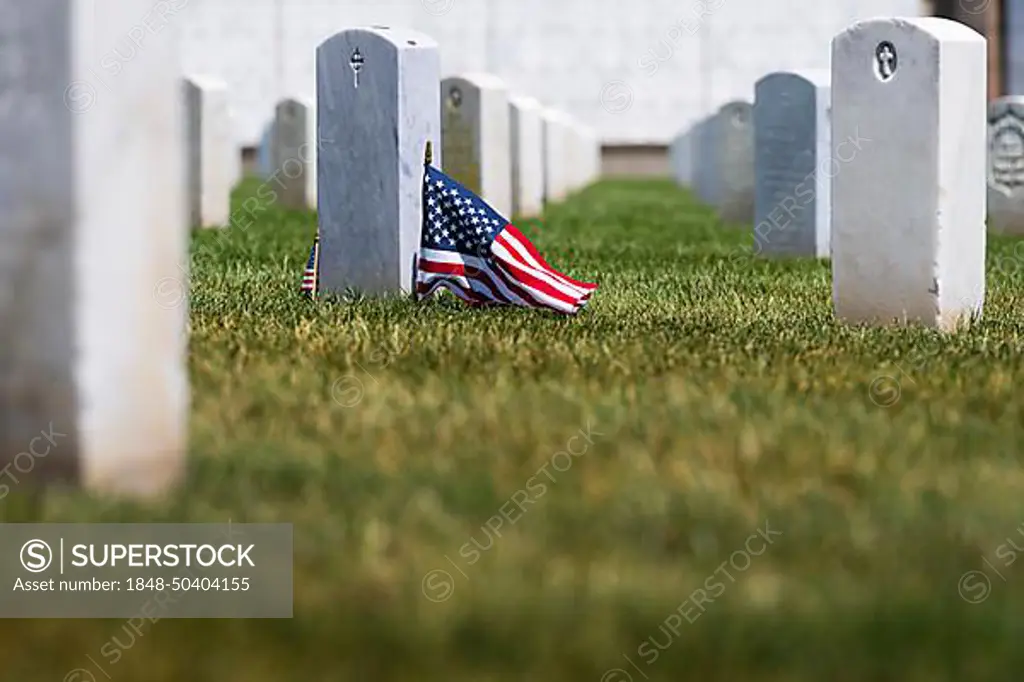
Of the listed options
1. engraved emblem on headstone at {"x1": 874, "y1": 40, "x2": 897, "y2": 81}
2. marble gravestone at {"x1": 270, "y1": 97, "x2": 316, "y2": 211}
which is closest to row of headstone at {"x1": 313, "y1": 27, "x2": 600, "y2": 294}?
engraved emblem on headstone at {"x1": 874, "y1": 40, "x2": 897, "y2": 81}

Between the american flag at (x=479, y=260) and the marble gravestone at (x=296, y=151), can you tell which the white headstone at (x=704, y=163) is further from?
the american flag at (x=479, y=260)

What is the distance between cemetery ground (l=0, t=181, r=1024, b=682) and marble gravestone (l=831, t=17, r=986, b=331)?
15.7 inches

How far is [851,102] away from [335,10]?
32133mm

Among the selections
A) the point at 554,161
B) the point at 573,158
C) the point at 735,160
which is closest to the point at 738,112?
the point at 735,160

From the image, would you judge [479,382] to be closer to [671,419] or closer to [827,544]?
[671,419]

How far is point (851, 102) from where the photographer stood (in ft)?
26.5

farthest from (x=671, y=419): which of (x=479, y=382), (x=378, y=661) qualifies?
(x=378, y=661)

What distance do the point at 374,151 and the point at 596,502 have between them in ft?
16.1

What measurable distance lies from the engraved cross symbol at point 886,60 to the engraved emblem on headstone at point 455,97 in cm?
843

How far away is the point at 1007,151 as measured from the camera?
16562 millimetres

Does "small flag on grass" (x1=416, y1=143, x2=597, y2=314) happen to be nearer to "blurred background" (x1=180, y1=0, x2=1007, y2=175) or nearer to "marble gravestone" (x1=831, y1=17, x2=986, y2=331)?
"marble gravestone" (x1=831, y1=17, x2=986, y2=331)

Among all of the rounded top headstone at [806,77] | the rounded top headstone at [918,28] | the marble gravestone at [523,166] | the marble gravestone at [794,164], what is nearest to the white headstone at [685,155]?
the marble gravestone at [523,166]

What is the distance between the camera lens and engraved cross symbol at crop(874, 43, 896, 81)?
7.91 meters

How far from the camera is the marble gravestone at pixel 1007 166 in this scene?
1652cm
